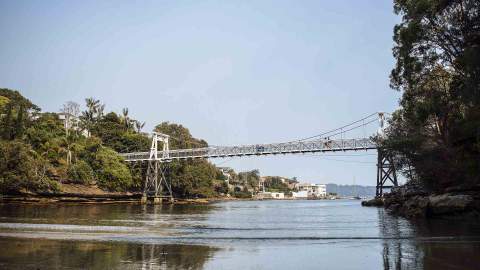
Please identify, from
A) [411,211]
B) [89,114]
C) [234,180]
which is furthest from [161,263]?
[234,180]

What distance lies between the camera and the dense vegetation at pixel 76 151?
168 ft

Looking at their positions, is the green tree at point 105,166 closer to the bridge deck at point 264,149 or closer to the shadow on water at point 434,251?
the bridge deck at point 264,149

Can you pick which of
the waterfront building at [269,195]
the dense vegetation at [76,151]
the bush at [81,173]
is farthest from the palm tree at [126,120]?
the waterfront building at [269,195]

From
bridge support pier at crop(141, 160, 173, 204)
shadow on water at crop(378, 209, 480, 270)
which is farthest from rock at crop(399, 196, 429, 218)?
bridge support pier at crop(141, 160, 173, 204)

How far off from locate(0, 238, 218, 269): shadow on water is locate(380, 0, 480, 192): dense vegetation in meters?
13.8

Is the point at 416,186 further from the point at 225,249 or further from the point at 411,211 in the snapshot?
the point at 225,249

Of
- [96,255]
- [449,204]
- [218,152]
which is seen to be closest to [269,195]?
[218,152]

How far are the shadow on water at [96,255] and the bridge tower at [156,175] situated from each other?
63.7 m

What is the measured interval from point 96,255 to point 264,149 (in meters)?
75.4

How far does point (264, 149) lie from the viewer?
86.5 meters

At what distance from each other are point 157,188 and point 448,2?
66.9m

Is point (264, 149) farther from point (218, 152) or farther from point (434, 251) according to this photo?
point (434, 251)

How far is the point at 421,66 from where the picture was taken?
77.4 ft

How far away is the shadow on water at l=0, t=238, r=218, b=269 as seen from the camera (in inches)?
395
